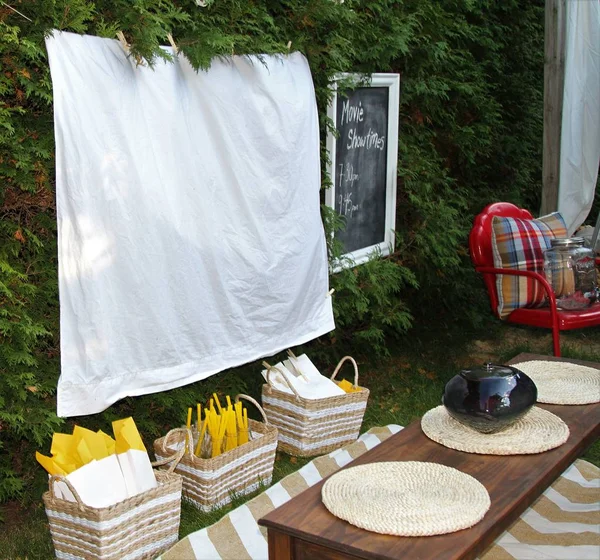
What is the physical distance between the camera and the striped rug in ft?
10.2

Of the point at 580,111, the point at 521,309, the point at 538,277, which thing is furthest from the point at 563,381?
the point at 580,111

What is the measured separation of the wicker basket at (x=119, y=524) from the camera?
9.50 ft

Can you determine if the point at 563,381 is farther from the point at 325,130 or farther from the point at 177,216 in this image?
the point at 325,130

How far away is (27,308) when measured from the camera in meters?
3.29

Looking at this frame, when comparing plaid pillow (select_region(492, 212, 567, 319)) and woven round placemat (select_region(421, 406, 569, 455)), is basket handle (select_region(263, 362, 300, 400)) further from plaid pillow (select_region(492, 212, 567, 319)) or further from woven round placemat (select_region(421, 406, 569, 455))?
→ plaid pillow (select_region(492, 212, 567, 319))

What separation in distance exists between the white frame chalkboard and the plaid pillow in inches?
25.2

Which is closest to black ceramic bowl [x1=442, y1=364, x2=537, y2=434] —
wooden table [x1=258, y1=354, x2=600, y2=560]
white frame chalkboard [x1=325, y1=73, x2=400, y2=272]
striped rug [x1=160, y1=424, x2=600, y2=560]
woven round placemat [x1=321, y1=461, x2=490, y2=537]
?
wooden table [x1=258, y1=354, x2=600, y2=560]

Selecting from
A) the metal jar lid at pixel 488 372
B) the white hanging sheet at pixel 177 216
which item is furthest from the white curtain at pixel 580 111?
the metal jar lid at pixel 488 372

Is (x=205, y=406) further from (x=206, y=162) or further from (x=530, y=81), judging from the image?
(x=530, y=81)

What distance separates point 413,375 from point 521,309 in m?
0.94

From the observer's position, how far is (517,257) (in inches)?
189

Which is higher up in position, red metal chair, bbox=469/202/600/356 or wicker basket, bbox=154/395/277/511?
red metal chair, bbox=469/202/600/356

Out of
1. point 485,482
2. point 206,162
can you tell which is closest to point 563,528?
point 485,482

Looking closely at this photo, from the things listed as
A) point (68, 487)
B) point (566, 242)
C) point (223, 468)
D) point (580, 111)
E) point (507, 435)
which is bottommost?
point (223, 468)
